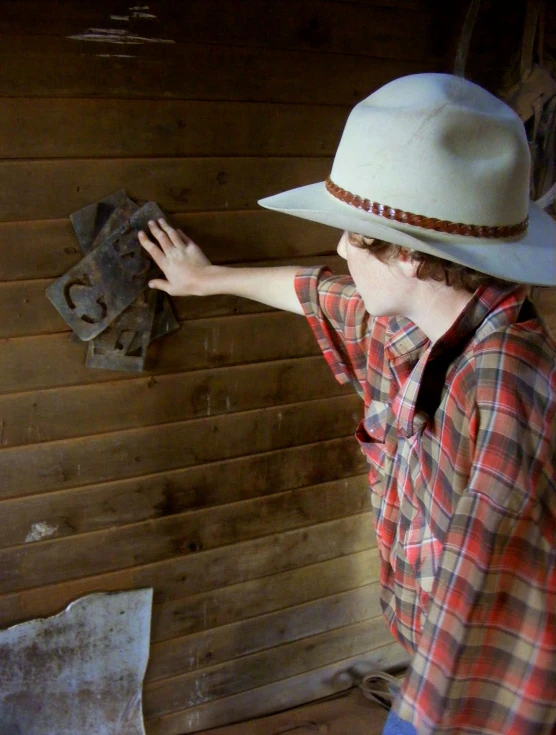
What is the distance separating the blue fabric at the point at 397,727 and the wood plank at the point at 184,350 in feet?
2.71

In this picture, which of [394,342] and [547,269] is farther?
[394,342]

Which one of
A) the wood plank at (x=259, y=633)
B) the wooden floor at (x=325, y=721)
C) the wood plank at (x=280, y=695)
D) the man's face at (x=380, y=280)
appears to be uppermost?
the man's face at (x=380, y=280)

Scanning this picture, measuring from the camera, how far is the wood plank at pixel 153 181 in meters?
1.33

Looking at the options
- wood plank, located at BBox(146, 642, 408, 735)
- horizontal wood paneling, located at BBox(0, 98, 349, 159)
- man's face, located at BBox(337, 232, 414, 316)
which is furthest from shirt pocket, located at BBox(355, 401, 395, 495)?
wood plank, located at BBox(146, 642, 408, 735)

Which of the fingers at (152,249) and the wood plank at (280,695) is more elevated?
the fingers at (152,249)

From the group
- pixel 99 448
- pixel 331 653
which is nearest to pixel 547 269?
pixel 99 448

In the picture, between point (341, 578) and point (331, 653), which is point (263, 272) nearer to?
point (341, 578)

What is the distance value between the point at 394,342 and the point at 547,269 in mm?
321

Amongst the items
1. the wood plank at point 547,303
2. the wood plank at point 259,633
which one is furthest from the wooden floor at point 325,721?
the wood plank at point 547,303

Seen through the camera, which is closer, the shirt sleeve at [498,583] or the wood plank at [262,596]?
→ the shirt sleeve at [498,583]

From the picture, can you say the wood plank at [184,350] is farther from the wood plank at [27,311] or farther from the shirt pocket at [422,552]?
the shirt pocket at [422,552]

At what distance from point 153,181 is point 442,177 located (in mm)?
689

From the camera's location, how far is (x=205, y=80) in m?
1.40

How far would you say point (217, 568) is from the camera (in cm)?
184
